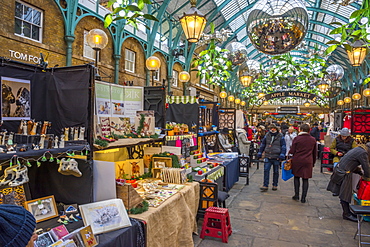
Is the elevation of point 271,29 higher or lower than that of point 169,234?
higher

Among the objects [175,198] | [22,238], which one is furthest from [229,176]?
[22,238]

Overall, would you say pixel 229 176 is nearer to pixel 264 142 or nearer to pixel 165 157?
pixel 264 142

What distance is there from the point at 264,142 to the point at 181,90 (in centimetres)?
1252

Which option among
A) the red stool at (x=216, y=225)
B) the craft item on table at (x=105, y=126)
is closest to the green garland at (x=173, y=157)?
the red stool at (x=216, y=225)

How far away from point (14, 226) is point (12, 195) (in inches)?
58.6

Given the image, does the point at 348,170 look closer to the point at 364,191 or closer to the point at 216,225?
the point at 364,191

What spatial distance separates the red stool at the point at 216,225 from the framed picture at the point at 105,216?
182 centimetres

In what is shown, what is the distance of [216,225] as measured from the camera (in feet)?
13.8

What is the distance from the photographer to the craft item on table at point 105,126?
3.71 meters

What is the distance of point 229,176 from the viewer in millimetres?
6922

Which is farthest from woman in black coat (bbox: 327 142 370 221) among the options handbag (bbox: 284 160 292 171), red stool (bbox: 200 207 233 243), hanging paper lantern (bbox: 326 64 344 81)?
hanging paper lantern (bbox: 326 64 344 81)

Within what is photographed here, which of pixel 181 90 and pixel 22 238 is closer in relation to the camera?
pixel 22 238

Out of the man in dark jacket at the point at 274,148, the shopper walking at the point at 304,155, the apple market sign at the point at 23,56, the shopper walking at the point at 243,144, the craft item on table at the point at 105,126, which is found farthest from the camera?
the shopper walking at the point at 243,144

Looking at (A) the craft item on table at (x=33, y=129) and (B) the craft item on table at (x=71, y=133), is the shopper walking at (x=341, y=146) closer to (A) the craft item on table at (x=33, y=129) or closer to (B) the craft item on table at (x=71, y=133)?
(B) the craft item on table at (x=71, y=133)
